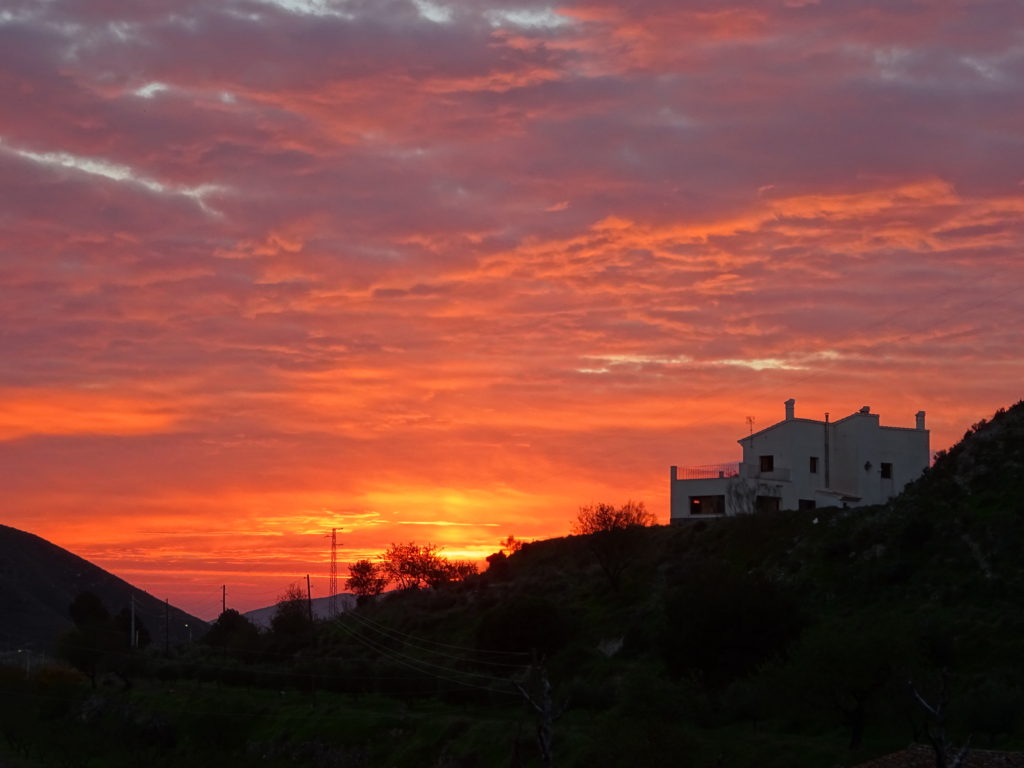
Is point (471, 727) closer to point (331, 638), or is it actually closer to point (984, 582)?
point (984, 582)

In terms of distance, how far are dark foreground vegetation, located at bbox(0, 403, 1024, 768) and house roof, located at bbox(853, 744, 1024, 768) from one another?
3.08 feet

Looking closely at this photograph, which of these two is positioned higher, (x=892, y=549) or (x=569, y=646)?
(x=892, y=549)

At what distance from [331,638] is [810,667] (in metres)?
87.8

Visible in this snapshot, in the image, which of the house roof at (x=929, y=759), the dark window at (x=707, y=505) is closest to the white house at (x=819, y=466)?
the dark window at (x=707, y=505)

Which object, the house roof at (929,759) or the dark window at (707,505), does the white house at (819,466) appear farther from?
the house roof at (929,759)

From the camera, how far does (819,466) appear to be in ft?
378

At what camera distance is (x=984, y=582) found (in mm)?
75188

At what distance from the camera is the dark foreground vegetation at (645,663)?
51.7 metres

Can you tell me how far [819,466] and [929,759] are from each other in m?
71.5

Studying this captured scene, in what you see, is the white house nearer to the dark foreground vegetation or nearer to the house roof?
the dark foreground vegetation

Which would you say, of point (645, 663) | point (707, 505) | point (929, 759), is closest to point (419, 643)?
point (707, 505)

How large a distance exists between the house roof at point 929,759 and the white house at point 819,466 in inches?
2568

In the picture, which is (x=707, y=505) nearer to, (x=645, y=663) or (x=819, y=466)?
(x=819, y=466)

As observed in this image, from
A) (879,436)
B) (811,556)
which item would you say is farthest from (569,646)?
(879,436)
